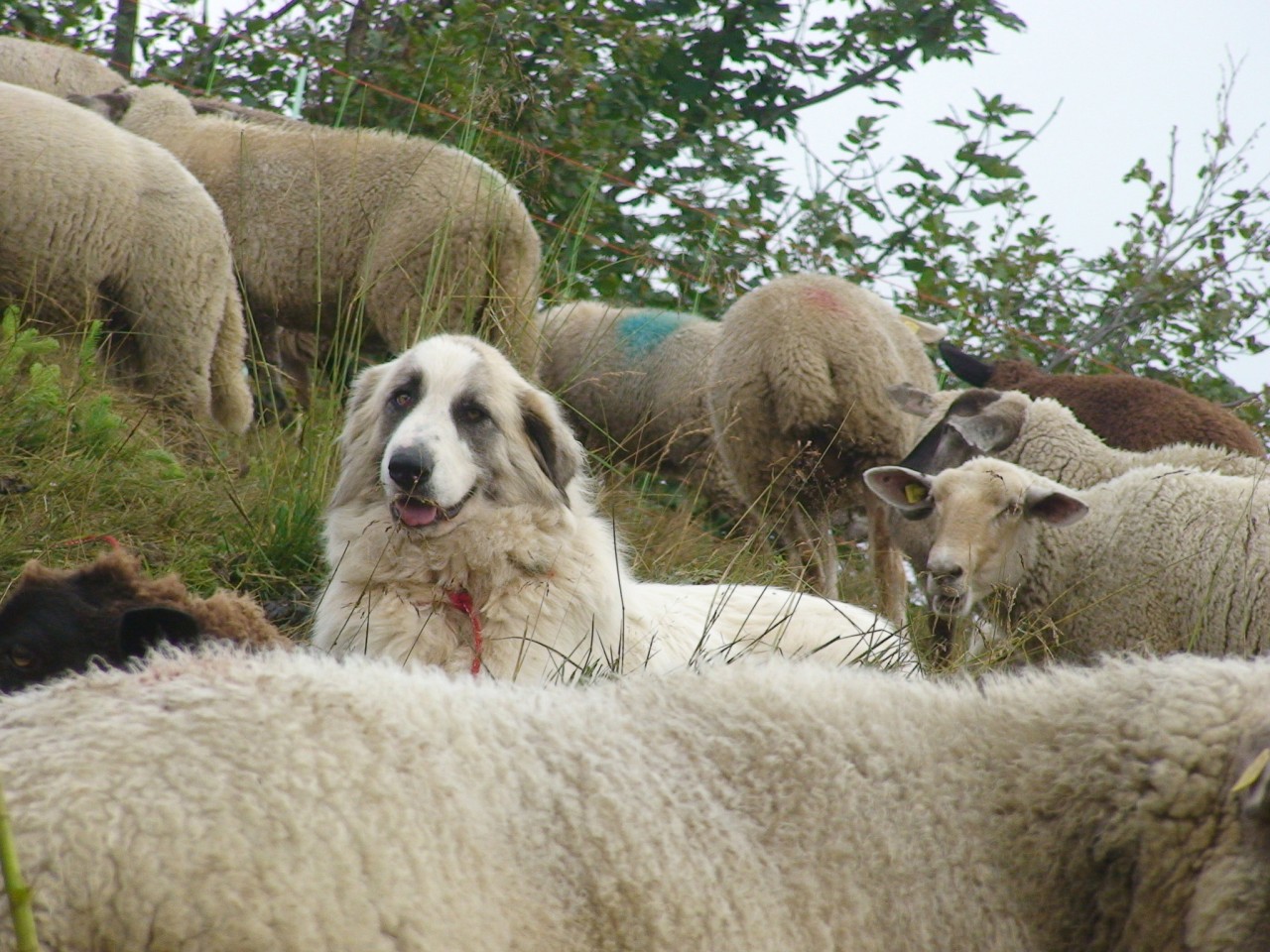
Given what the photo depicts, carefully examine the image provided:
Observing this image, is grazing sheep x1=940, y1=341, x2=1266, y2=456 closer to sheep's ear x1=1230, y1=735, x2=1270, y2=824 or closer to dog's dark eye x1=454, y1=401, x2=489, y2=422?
dog's dark eye x1=454, y1=401, x2=489, y2=422

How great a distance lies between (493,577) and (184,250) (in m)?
3.76

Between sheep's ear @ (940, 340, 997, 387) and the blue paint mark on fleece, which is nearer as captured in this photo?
sheep's ear @ (940, 340, 997, 387)

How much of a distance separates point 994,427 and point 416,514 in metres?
3.45

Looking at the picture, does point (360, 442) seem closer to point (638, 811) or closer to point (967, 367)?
point (638, 811)

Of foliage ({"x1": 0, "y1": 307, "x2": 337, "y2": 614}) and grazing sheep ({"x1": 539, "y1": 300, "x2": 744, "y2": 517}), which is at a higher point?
foliage ({"x1": 0, "y1": 307, "x2": 337, "y2": 614})

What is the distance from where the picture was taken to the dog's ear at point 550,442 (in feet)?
16.3

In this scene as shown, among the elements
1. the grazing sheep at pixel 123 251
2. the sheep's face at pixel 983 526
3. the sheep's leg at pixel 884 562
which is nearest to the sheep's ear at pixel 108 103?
the grazing sheep at pixel 123 251

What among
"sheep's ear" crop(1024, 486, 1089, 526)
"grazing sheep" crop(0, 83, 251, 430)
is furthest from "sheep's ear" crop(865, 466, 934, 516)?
"grazing sheep" crop(0, 83, 251, 430)

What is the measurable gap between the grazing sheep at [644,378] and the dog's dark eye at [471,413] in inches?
198

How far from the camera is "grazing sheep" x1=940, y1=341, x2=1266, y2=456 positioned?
758 cm

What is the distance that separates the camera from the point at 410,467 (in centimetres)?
454

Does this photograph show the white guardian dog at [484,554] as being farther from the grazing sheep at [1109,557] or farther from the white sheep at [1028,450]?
the white sheep at [1028,450]

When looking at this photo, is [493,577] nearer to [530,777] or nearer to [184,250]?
[530,777]

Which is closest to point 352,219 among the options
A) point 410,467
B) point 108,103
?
point 108,103
